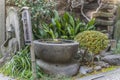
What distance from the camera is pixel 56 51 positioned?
4953 mm

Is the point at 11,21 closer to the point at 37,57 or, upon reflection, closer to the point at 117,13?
the point at 37,57

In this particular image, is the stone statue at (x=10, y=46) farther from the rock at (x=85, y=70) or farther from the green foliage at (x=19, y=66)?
the rock at (x=85, y=70)

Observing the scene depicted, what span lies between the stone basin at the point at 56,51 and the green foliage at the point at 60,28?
31.9 inches

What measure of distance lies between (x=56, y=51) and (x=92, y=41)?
87 cm

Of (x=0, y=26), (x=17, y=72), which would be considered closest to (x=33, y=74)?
(x=17, y=72)

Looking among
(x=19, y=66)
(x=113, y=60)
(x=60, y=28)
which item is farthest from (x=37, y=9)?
(x=113, y=60)

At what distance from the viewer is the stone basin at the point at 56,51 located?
16.3 feet

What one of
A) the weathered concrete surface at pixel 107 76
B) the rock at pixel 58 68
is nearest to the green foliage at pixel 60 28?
the rock at pixel 58 68

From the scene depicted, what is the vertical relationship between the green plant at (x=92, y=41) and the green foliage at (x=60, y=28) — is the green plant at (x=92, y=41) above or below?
below

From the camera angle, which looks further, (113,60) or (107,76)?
(113,60)

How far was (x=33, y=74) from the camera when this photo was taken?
467 centimetres

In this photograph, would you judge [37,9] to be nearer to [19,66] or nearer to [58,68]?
[19,66]

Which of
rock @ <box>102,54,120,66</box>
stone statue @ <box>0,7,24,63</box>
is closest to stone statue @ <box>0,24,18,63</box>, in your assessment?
stone statue @ <box>0,7,24,63</box>

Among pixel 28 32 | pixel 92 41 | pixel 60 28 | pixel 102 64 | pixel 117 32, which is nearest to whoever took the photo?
pixel 28 32
